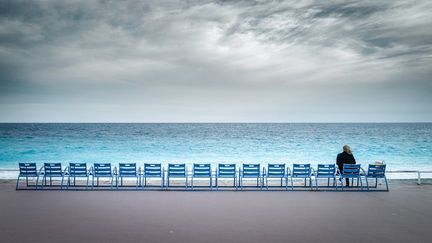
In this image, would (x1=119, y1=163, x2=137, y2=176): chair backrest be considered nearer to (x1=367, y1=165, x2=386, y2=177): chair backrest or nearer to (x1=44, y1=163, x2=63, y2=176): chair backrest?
(x1=44, y1=163, x2=63, y2=176): chair backrest

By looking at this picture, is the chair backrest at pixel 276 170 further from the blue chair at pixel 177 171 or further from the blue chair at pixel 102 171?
the blue chair at pixel 102 171

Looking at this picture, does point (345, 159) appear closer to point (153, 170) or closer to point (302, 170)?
point (302, 170)

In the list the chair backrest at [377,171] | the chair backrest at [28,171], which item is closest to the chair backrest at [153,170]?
the chair backrest at [28,171]

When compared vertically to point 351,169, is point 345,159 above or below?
above

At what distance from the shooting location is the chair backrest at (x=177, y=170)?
981 cm

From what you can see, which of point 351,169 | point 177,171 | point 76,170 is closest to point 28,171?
point 76,170

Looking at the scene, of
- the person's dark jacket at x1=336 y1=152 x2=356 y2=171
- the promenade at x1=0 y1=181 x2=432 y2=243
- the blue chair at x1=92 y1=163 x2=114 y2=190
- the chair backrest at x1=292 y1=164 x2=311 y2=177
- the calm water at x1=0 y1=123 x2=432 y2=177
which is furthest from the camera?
→ the calm water at x1=0 y1=123 x2=432 y2=177

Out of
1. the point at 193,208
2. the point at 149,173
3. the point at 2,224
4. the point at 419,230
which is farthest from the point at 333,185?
the point at 2,224

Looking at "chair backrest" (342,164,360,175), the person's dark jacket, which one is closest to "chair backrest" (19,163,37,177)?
"chair backrest" (342,164,360,175)

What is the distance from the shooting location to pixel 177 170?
9.87m

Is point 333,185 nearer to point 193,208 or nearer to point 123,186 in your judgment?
point 193,208

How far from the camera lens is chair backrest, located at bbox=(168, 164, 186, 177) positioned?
9812 millimetres

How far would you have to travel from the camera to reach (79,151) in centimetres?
3600

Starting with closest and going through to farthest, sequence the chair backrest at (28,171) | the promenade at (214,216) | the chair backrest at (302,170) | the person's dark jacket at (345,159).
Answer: the promenade at (214,216) < the chair backrest at (28,171) < the chair backrest at (302,170) < the person's dark jacket at (345,159)
